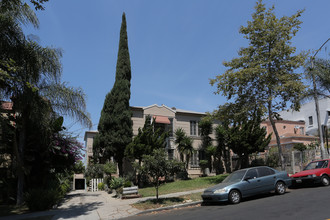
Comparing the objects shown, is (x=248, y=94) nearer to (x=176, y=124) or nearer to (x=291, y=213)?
(x=176, y=124)

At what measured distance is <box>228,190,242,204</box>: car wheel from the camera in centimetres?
1097

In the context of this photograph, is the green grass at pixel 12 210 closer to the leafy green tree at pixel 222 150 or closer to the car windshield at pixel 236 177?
the car windshield at pixel 236 177

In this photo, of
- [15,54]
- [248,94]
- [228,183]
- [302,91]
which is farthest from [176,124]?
[15,54]

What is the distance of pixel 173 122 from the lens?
25859 millimetres

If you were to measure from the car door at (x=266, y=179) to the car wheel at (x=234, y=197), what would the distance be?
1236mm

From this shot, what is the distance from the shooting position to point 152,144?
20.7m

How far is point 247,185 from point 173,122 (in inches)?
582

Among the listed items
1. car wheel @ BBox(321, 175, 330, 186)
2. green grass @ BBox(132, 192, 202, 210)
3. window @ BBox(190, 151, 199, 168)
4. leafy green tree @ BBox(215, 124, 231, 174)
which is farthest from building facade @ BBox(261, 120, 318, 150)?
green grass @ BBox(132, 192, 202, 210)

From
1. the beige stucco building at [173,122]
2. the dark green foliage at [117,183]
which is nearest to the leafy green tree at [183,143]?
the beige stucco building at [173,122]

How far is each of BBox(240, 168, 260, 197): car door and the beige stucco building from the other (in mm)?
12499

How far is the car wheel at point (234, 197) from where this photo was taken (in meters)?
11.0

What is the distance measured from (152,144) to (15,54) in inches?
463

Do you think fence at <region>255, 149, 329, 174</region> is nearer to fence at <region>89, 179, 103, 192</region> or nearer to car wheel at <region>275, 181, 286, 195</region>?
car wheel at <region>275, 181, 286, 195</region>

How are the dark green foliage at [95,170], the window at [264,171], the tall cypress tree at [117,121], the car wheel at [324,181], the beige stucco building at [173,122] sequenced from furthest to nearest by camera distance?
the beige stucco building at [173,122] → the dark green foliage at [95,170] → the tall cypress tree at [117,121] → the car wheel at [324,181] → the window at [264,171]
